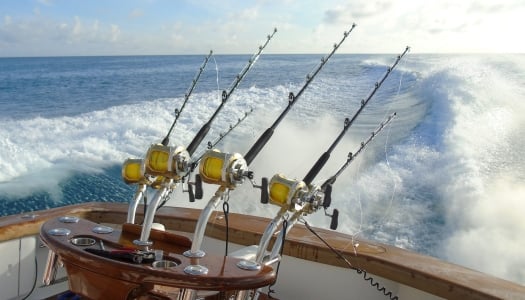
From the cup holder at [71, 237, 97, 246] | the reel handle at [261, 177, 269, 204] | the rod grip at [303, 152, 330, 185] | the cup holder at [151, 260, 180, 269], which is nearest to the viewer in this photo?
the cup holder at [151, 260, 180, 269]

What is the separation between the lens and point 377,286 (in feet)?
6.41

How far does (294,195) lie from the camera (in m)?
1.51

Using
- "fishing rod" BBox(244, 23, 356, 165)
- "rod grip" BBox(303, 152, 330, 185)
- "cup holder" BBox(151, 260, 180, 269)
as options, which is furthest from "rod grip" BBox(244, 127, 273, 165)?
"cup holder" BBox(151, 260, 180, 269)

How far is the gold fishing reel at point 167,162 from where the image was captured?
1580mm

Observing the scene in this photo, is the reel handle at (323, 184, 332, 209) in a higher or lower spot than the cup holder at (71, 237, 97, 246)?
higher

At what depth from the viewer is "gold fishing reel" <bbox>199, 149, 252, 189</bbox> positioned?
1.49 m

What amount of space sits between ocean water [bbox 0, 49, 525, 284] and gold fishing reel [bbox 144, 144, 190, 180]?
67.5 inches

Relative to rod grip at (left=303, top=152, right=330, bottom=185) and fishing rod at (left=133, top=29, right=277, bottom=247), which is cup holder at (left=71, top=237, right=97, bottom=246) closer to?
fishing rod at (left=133, top=29, right=277, bottom=247)

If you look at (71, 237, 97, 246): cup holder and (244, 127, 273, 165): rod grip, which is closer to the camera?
(71, 237, 97, 246): cup holder

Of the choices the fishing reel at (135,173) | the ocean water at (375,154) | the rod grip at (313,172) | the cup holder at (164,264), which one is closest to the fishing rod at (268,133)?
the rod grip at (313,172)

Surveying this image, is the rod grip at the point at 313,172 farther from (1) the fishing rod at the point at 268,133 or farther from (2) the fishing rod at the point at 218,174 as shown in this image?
(2) the fishing rod at the point at 218,174

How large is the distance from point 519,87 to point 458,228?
4495 millimetres

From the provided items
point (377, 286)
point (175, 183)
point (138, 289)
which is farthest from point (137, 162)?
point (377, 286)

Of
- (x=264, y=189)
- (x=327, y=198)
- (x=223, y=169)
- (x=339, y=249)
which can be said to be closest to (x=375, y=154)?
(x=339, y=249)
